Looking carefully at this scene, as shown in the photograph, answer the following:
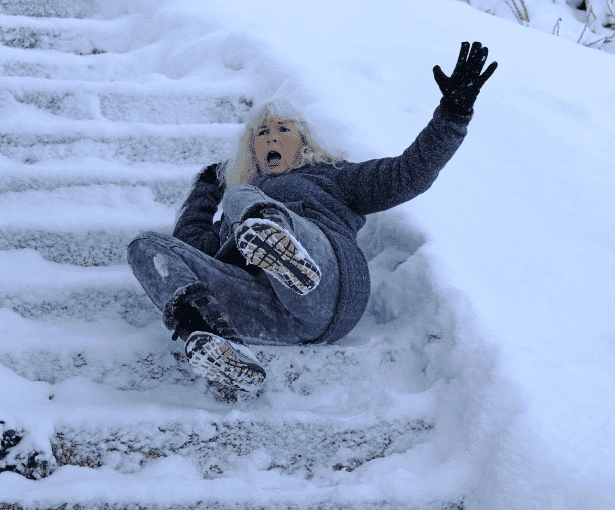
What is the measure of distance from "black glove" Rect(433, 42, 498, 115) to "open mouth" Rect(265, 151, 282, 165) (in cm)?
60

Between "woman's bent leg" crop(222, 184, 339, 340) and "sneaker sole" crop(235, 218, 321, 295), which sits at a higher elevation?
"sneaker sole" crop(235, 218, 321, 295)

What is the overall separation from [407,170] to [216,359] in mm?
675

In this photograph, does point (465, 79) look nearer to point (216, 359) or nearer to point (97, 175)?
point (216, 359)

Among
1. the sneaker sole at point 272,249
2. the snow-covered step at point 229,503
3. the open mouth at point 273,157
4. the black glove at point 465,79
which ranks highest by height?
the black glove at point 465,79

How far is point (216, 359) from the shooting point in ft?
2.91

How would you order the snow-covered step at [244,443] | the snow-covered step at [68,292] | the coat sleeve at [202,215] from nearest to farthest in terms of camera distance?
the snow-covered step at [244,443] → the snow-covered step at [68,292] → the coat sleeve at [202,215]

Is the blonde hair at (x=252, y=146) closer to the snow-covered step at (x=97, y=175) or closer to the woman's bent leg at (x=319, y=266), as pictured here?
the snow-covered step at (x=97, y=175)

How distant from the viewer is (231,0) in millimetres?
2600

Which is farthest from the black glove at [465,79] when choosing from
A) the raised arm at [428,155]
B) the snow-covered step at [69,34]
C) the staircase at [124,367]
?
the snow-covered step at [69,34]

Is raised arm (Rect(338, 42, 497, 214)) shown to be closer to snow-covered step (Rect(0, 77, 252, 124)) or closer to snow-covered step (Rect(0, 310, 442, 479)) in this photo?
snow-covered step (Rect(0, 310, 442, 479))

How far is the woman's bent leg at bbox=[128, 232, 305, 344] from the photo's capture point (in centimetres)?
102

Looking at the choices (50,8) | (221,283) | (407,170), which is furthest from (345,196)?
(50,8)

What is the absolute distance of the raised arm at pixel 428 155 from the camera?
3.35 ft

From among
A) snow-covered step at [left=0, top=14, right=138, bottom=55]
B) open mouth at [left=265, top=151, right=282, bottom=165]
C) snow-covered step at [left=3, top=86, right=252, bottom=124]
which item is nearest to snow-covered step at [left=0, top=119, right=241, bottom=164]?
snow-covered step at [left=3, top=86, right=252, bottom=124]
